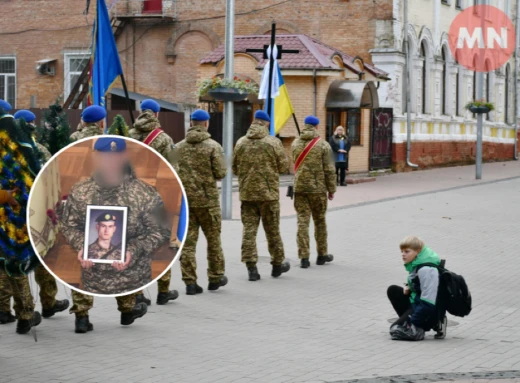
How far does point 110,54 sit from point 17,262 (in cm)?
502

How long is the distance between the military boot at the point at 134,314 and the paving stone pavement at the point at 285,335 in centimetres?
7

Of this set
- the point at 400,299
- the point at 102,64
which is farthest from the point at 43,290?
the point at 102,64

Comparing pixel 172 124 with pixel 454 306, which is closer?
pixel 454 306

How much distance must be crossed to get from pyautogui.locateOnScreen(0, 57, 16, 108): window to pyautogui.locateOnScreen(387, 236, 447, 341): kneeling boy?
3482 cm

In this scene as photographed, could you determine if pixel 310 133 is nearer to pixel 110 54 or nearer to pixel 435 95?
pixel 110 54

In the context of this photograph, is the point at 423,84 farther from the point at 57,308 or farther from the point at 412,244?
the point at 412,244

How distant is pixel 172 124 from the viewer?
32125 mm

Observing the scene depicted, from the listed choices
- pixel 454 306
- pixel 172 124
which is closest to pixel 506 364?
pixel 454 306

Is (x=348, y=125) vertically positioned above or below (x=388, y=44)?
below

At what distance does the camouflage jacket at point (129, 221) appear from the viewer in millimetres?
7613

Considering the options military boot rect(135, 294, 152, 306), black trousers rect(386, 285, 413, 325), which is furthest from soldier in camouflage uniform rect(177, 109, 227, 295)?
black trousers rect(386, 285, 413, 325)

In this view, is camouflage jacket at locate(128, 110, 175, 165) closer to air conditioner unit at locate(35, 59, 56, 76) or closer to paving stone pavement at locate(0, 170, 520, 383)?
paving stone pavement at locate(0, 170, 520, 383)

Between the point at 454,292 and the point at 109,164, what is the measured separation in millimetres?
3083

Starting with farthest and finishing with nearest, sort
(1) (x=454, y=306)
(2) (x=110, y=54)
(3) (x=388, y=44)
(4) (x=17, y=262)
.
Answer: (3) (x=388, y=44) → (2) (x=110, y=54) → (1) (x=454, y=306) → (4) (x=17, y=262)
